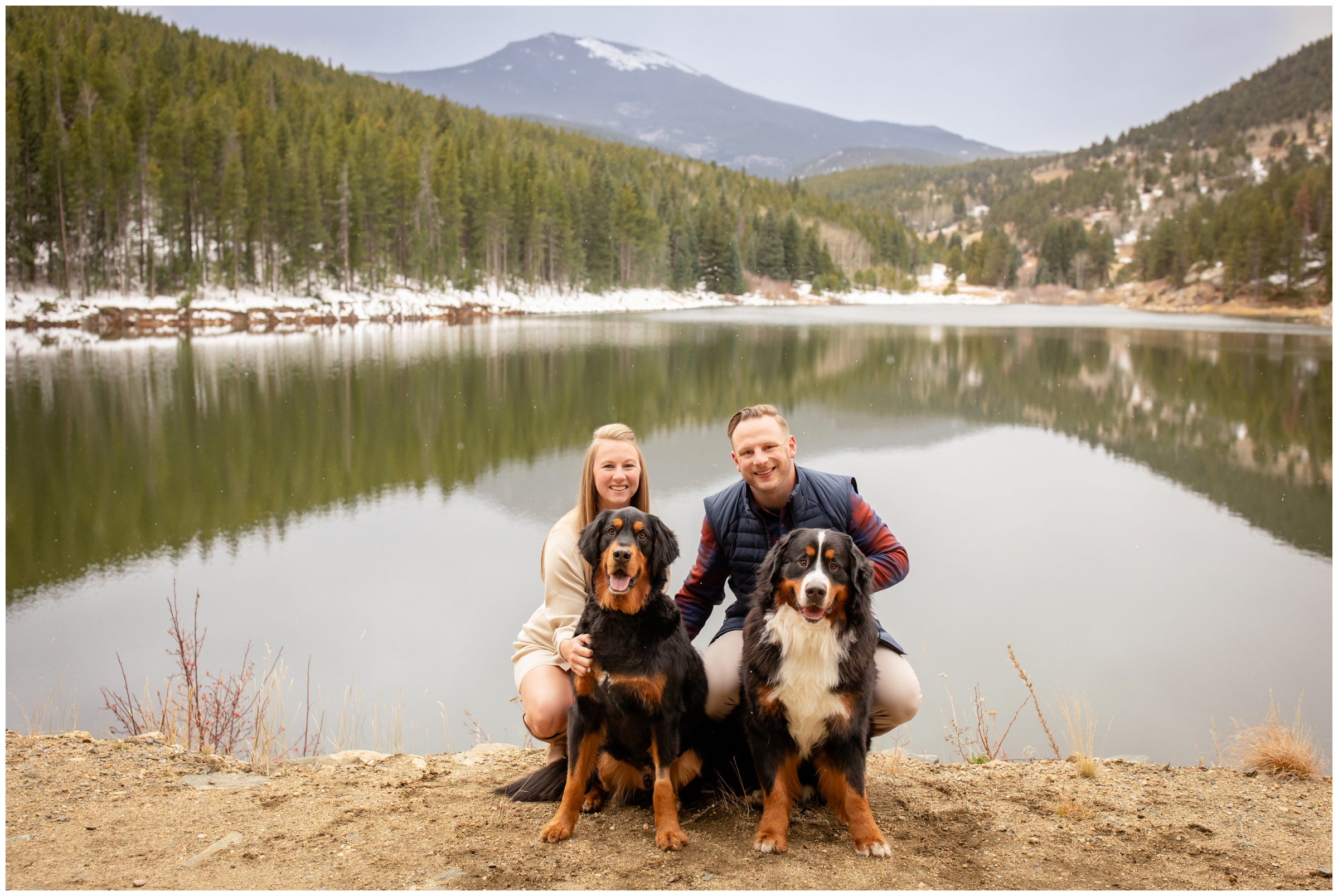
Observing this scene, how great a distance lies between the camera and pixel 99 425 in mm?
15352

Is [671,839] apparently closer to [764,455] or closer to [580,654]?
[580,654]

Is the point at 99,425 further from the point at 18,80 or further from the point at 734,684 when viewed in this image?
the point at 18,80

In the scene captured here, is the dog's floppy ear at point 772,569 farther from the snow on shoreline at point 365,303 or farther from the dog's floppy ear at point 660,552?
the snow on shoreline at point 365,303

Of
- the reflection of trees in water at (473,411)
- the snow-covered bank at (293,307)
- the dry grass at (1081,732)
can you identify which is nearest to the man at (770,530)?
the dry grass at (1081,732)

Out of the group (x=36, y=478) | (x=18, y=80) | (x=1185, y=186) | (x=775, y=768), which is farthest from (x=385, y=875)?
(x=1185, y=186)

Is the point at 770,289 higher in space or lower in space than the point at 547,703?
higher

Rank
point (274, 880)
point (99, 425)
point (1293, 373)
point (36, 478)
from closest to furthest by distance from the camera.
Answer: point (274, 880)
point (36, 478)
point (99, 425)
point (1293, 373)

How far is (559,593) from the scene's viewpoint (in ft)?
13.0

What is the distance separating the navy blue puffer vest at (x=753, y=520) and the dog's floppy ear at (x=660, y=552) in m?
0.52

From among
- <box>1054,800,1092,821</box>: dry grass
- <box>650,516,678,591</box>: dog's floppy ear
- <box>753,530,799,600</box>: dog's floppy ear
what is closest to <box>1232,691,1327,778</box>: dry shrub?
<box>1054,800,1092,821</box>: dry grass

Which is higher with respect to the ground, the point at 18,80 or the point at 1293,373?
the point at 18,80

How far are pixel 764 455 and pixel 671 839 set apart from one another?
1.65 metres

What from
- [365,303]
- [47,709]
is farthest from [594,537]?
[365,303]

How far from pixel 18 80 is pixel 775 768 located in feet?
176
